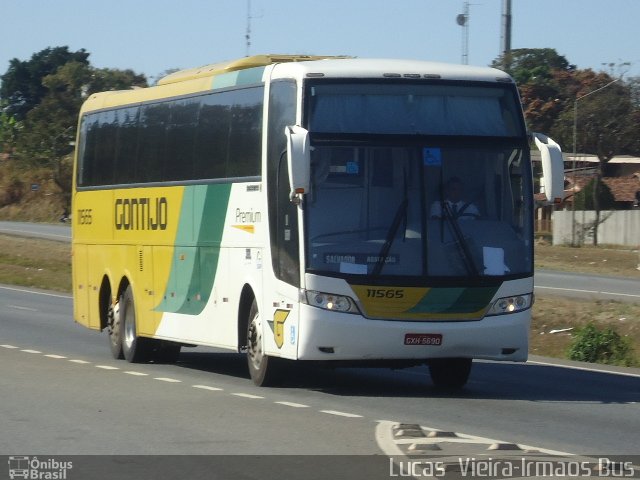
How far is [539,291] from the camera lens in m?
34.2

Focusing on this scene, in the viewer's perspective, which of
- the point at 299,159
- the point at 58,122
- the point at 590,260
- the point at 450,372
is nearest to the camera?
the point at 299,159

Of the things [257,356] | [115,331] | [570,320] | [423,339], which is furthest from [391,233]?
[570,320]

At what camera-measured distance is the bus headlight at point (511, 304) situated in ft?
48.4

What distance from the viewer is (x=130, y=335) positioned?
65.1 feet

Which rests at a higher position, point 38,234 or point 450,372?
point 450,372

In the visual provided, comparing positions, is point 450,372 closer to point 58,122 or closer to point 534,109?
point 534,109

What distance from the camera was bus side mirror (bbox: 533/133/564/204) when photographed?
14508 mm

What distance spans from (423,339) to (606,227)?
52009mm

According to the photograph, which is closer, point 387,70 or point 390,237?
point 390,237

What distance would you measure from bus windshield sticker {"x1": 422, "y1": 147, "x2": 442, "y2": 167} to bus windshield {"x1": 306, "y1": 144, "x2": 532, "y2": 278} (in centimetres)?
1

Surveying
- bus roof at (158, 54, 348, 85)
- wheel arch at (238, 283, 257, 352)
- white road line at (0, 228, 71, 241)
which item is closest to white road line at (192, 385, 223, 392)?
wheel arch at (238, 283, 257, 352)

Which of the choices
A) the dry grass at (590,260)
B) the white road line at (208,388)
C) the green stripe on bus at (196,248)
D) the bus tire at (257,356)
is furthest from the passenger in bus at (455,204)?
the dry grass at (590,260)

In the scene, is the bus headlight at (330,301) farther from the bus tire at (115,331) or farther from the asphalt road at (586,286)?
the asphalt road at (586,286)

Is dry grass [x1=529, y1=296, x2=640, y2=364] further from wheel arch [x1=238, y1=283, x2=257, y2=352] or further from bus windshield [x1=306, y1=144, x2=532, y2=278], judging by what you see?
bus windshield [x1=306, y1=144, x2=532, y2=278]
